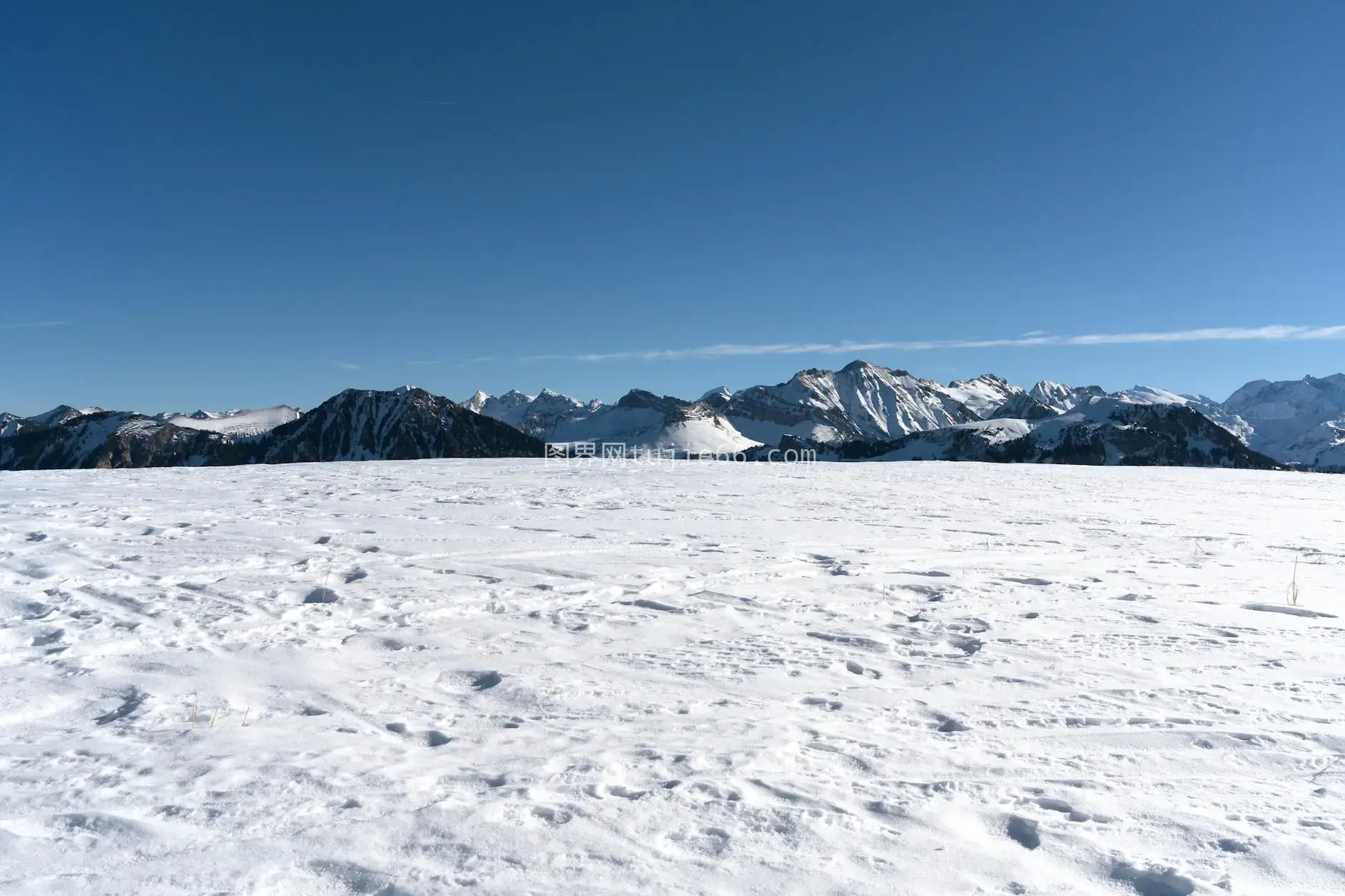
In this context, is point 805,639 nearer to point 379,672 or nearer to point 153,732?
point 379,672

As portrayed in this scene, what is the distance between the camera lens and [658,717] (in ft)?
16.2

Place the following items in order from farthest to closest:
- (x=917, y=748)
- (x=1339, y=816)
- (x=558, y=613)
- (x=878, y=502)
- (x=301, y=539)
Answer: (x=878, y=502), (x=301, y=539), (x=558, y=613), (x=917, y=748), (x=1339, y=816)

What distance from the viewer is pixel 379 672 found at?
570 cm

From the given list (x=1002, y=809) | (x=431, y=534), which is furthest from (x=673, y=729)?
(x=431, y=534)

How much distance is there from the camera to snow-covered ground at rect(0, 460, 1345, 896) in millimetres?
3328

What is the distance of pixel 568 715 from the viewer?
16.2 feet

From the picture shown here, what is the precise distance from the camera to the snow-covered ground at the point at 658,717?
333 cm

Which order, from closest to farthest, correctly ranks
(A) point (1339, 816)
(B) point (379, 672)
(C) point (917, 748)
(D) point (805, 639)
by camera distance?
(A) point (1339, 816), (C) point (917, 748), (B) point (379, 672), (D) point (805, 639)

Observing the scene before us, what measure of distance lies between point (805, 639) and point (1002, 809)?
9.61 ft

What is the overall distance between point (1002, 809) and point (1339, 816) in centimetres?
172

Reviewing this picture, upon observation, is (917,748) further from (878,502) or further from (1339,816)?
(878,502)

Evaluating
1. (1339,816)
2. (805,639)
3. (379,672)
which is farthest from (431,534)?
(1339,816)

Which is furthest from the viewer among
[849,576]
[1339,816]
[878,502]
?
[878,502]

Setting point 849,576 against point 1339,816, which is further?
point 849,576
